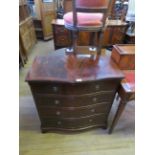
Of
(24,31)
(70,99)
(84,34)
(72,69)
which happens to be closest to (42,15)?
(24,31)

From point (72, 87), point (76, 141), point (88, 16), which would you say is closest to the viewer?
point (72, 87)

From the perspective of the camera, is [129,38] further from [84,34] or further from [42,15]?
[42,15]

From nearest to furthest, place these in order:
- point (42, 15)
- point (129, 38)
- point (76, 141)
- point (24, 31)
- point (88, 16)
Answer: point (88, 16), point (76, 141), point (24, 31), point (129, 38), point (42, 15)

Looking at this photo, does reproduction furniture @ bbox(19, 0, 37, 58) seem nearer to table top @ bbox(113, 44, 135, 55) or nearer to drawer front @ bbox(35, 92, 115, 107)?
drawer front @ bbox(35, 92, 115, 107)

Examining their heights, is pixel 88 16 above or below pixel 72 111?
above

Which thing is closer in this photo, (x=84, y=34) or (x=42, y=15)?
(x=84, y=34)

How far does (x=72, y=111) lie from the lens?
1.43 meters

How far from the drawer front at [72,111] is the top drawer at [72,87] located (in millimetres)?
186

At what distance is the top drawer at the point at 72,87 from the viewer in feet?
4.09

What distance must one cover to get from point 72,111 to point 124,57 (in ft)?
2.09

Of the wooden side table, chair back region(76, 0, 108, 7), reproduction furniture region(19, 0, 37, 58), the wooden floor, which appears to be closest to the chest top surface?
the wooden side table

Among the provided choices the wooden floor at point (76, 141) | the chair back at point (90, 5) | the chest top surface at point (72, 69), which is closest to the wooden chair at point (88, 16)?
the chair back at point (90, 5)
